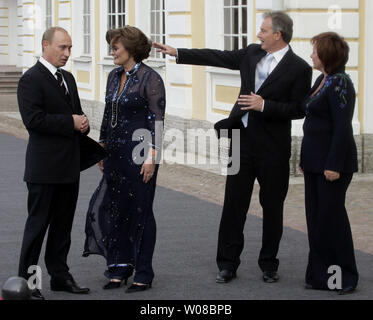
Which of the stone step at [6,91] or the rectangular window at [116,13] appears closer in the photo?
the rectangular window at [116,13]

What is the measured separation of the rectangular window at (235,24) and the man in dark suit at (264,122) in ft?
24.2

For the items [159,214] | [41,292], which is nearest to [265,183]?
[41,292]

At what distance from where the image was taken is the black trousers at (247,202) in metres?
7.55

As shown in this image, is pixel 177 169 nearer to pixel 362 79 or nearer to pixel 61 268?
pixel 362 79

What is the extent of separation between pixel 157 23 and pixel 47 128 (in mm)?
11754

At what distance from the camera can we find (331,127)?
7.12m

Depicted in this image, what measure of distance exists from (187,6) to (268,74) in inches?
353

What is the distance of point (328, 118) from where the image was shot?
713 cm

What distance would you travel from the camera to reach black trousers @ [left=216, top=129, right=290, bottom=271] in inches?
297

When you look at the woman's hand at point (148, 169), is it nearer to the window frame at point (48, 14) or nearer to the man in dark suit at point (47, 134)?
the man in dark suit at point (47, 134)

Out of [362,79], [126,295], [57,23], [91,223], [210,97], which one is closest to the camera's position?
[126,295]

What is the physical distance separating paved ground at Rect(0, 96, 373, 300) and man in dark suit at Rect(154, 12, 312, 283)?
30 cm

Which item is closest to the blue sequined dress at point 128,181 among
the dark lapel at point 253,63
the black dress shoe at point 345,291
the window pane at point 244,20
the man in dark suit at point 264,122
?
the man in dark suit at point 264,122

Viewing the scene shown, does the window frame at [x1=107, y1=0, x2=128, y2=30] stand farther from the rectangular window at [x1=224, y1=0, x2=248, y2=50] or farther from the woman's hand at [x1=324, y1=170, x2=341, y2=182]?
the woman's hand at [x1=324, y1=170, x2=341, y2=182]
